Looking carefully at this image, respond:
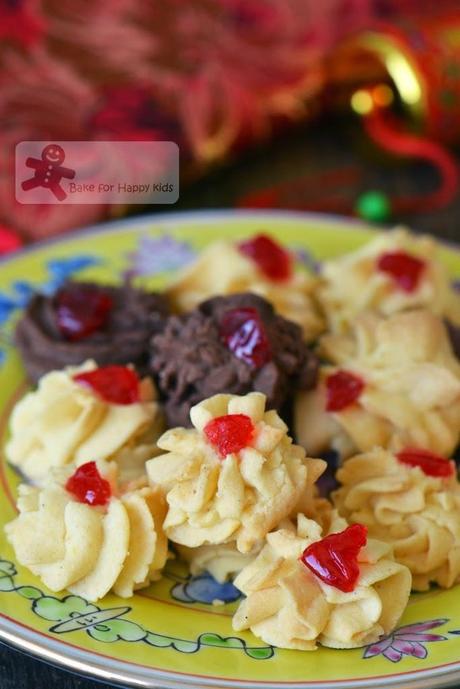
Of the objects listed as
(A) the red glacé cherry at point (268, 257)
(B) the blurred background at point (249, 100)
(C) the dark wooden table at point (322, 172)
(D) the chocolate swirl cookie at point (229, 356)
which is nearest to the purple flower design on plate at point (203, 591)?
(D) the chocolate swirl cookie at point (229, 356)

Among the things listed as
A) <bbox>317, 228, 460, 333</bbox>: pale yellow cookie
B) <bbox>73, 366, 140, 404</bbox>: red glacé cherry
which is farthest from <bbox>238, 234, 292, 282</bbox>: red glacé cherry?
<bbox>73, 366, 140, 404</bbox>: red glacé cherry

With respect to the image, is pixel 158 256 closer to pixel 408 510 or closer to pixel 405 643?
pixel 408 510

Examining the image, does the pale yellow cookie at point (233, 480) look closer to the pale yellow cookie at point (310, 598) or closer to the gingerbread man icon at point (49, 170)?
the pale yellow cookie at point (310, 598)

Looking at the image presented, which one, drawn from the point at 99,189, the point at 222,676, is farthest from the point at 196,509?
the point at 99,189

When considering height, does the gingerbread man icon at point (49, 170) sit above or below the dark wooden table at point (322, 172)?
below

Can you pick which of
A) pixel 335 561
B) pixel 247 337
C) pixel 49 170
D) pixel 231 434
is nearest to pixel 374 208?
pixel 49 170

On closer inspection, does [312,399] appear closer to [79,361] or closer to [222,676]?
[79,361]

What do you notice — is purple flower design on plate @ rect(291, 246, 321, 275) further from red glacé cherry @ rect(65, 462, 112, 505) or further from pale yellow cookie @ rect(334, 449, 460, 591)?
red glacé cherry @ rect(65, 462, 112, 505)
